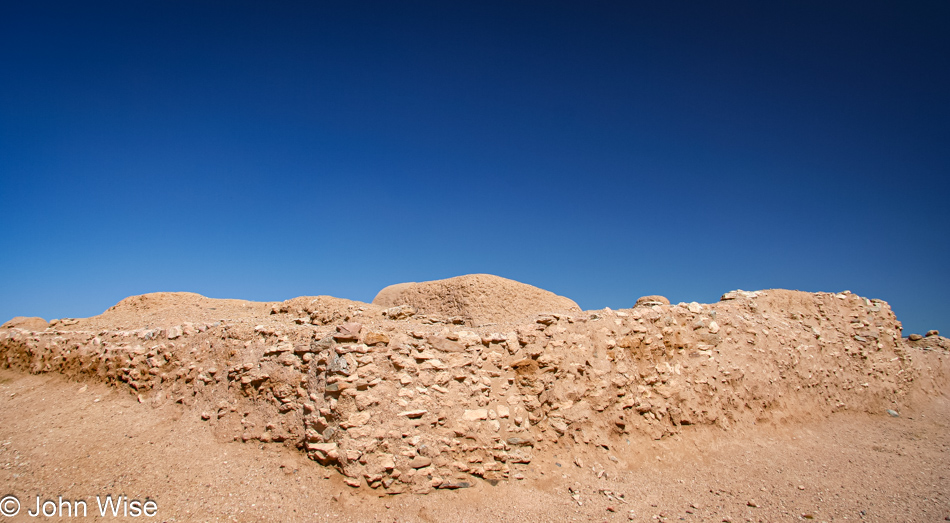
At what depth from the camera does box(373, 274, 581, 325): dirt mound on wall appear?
40.8ft

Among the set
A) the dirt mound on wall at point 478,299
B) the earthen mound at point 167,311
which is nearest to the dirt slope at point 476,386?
the earthen mound at point 167,311

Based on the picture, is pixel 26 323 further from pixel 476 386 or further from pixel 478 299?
pixel 476 386

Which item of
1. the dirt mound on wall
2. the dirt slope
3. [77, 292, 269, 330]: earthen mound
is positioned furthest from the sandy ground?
the dirt mound on wall

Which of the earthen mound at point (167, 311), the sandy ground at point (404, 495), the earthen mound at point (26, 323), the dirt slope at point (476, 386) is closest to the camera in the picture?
the sandy ground at point (404, 495)

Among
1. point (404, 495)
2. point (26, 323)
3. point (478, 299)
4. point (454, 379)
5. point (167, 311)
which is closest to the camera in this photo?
point (404, 495)

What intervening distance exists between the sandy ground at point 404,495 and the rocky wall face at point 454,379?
0.30 m

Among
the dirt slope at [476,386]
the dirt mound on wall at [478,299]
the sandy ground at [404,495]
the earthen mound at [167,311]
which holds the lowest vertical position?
the sandy ground at [404,495]

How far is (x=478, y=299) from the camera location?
41.8ft

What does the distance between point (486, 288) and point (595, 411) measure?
602 cm

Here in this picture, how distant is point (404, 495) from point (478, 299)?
23.7 ft

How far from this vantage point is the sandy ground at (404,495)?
5703 mm

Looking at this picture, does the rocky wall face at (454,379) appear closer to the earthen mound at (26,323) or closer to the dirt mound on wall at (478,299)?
the earthen mound at (26,323)

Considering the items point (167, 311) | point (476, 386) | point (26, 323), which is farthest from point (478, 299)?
point (26, 323)

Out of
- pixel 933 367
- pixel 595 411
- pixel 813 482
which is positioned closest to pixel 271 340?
pixel 595 411
